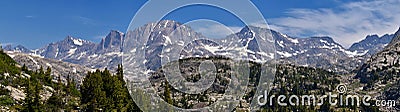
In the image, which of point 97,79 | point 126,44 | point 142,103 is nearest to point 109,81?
point 97,79

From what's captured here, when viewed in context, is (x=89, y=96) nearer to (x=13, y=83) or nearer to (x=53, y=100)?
(x=53, y=100)

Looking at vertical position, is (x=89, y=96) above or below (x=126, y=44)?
below

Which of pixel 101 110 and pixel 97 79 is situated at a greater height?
pixel 97 79

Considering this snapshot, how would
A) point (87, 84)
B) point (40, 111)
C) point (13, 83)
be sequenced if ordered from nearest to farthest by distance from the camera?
point (40, 111)
point (13, 83)
point (87, 84)

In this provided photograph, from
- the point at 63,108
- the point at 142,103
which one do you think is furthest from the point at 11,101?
the point at 142,103

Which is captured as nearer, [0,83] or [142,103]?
[0,83]

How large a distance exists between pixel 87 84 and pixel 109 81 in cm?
627

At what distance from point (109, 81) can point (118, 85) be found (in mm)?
9853

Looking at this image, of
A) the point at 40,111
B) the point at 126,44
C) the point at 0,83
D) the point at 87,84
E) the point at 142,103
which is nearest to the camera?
the point at 126,44

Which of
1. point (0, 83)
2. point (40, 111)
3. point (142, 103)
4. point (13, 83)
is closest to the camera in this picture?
point (40, 111)

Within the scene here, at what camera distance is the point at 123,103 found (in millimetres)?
116750

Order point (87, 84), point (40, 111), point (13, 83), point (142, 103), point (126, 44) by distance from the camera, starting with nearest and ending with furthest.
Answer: point (126, 44) < point (40, 111) < point (13, 83) < point (87, 84) < point (142, 103)

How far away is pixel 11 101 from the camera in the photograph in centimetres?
9456

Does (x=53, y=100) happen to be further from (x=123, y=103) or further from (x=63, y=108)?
(x=123, y=103)
